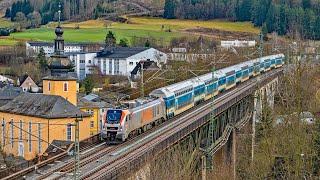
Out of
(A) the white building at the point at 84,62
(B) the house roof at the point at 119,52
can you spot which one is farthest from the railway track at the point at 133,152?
(A) the white building at the point at 84,62

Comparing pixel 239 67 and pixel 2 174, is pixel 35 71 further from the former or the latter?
pixel 2 174

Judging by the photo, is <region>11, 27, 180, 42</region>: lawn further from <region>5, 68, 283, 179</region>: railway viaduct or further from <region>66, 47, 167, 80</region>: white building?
<region>5, 68, 283, 179</region>: railway viaduct

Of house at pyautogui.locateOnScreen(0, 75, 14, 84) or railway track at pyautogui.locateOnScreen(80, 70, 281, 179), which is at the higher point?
railway track at pyautogui.locateOnScreen(80, 70, 281, 179)

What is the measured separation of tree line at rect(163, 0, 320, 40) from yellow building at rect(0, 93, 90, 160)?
72.1 metres

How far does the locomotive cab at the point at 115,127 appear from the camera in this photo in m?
41.6

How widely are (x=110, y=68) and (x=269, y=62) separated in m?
28.8

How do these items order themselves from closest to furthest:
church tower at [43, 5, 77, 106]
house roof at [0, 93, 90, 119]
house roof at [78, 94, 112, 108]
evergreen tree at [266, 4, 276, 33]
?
house roof at [0, 93, 90, 119] < church tower at [43, 5, 77, 106] < house roof at [78, 94, 112, 108] < evergreen tree at [266, 4, 276, 33]

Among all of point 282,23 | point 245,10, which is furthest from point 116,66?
point 245,10

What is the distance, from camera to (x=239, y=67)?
277ft

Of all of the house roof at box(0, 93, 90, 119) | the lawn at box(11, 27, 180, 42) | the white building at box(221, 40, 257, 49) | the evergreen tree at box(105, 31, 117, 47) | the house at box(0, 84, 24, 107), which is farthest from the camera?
the lawn at box(11, 27, 180, 42)

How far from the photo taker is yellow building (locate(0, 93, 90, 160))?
180 feet

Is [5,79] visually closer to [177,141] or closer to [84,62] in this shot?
[84,62]

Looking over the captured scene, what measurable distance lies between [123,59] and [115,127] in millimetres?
71007

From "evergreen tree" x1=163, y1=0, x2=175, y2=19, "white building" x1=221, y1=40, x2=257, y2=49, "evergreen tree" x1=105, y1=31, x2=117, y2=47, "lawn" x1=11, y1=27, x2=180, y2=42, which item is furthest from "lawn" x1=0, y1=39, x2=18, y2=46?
"evergreen tree" x1=163, y1=0, x2=175, y2=19
